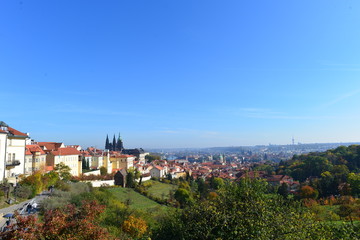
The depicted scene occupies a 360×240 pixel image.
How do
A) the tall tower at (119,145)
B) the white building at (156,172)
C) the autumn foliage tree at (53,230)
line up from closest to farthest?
the autumn foliage tree at (53,230) → the white building at (156,172) → the tall tower at (119,145)

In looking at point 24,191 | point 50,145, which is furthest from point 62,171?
point 24,191

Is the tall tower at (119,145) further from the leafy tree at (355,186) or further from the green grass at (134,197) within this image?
the leafy tree at (355,186)

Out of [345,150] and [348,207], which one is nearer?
[348,207]

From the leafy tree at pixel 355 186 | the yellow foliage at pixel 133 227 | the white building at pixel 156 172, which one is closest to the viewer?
the yellow foliage at pixel 133 227

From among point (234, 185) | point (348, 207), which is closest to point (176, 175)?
point (348, 207)

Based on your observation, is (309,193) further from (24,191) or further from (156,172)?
(156,172)

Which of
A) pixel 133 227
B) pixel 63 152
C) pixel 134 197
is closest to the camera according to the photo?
pixel 133 227

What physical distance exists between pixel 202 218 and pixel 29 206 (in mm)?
14135

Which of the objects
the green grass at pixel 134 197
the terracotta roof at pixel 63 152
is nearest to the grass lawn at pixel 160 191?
the green grass at pixel 134 197

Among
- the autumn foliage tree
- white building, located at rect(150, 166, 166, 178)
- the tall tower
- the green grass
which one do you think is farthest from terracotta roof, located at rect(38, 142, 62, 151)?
the tall tower

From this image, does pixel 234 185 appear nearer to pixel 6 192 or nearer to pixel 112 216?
pixel 112 216

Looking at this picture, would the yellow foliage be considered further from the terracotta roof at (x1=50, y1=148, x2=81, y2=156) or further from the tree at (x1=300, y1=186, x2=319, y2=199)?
the tree at (x1=300, y1=186, x2=319, y2=199)

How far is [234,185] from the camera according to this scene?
995cm

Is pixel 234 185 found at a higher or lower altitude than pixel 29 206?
higher
